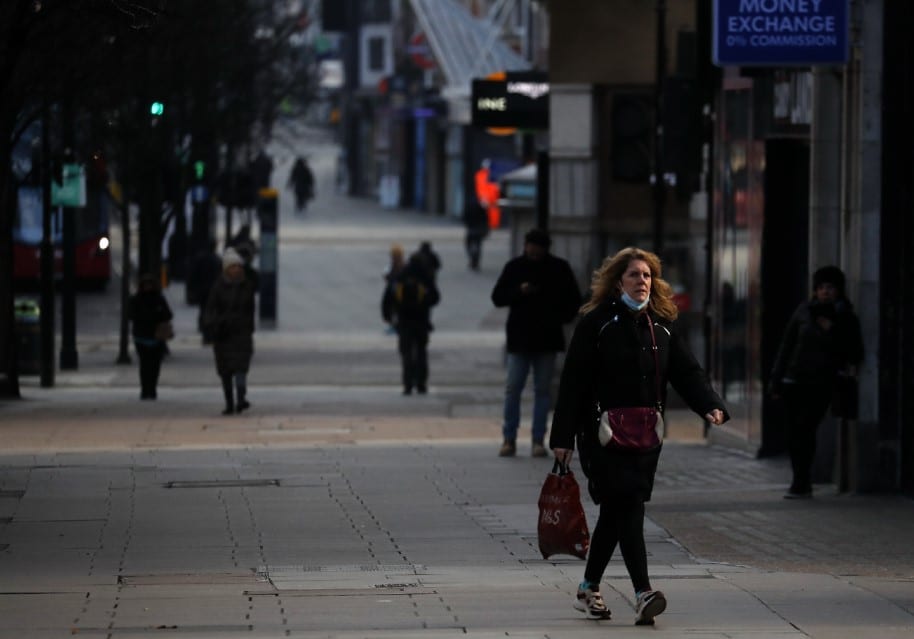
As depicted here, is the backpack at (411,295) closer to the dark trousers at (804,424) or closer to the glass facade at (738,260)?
the glass facade at (738,260)

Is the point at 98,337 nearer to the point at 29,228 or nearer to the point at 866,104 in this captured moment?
the point at 29,228

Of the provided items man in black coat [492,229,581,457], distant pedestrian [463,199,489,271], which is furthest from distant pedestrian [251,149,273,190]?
man in black coat [492,229,581,457]

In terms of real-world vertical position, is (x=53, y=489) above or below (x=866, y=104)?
below

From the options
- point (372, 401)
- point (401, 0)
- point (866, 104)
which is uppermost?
point (401, 0)

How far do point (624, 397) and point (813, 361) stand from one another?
5.15 meters

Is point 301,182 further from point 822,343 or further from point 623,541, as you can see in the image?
point 623,541

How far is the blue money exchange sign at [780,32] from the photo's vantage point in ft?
44.0

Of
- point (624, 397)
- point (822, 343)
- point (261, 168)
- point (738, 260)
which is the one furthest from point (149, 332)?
point (261, 168)

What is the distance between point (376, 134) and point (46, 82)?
62.3 m

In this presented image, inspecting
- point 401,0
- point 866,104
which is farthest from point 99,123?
point 401,0

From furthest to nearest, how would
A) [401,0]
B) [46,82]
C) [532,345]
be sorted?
1. [401,0]
2. [46,82]
3. [532,345]

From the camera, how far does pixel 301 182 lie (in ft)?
218

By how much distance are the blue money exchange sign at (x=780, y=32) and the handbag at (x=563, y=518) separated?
5.64m

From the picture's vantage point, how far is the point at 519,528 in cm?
1188
